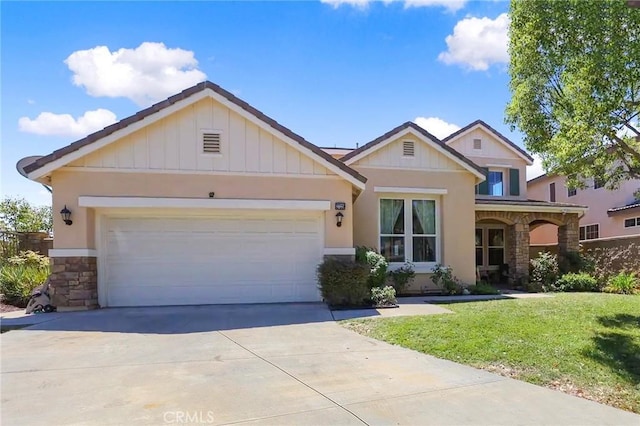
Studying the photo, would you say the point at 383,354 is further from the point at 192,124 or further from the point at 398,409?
the point at 192,124

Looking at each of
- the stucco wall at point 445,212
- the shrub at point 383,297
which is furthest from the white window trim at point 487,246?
the shrub at point 383,297

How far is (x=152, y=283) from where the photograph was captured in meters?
11.1

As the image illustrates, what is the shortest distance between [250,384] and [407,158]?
10.9 m

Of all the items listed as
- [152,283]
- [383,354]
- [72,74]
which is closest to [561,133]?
[383,354]

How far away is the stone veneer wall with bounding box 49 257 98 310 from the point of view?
34.2ft

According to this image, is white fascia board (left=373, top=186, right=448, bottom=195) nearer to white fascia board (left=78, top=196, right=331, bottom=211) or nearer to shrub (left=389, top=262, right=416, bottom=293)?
shrub (left=389, top=262, right=416, bottom=293)

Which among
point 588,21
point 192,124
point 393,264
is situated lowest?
point 393,264

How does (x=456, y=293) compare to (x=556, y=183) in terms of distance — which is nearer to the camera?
(x=456, y=293)

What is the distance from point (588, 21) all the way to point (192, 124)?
8696mm

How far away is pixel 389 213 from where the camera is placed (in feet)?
48.4

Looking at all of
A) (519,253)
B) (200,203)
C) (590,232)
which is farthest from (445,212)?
(590,232)

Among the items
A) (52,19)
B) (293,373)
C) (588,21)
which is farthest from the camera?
(52,19)

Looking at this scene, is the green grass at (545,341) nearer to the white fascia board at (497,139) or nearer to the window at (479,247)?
the window at (479,247)

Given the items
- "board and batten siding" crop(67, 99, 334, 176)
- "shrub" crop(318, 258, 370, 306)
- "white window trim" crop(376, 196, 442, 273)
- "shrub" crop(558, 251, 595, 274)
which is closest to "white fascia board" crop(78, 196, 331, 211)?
"board and batten siding" crop(67, 99, 334, 176)
